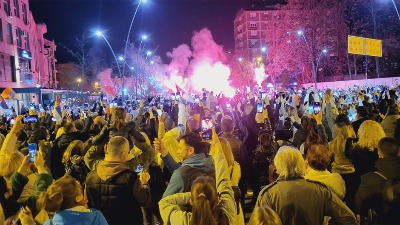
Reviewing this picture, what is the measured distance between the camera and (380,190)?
14.0 ft

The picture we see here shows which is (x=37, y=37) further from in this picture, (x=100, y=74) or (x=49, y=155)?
(x=49, y=155)

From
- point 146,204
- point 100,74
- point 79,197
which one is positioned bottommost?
point 146,204

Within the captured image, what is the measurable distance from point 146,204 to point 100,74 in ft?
239

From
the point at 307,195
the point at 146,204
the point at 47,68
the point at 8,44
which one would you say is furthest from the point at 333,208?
the point at 47,68

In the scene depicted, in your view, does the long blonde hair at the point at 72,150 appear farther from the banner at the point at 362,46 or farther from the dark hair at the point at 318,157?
the banner at the point at 362,46

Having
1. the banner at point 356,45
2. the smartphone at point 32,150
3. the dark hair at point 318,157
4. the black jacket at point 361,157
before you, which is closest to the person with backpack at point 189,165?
the dark hair at point 318,157

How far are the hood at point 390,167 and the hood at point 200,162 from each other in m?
1.75

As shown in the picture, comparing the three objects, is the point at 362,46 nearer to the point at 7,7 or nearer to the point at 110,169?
the point at 7,7

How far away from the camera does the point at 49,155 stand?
700cm

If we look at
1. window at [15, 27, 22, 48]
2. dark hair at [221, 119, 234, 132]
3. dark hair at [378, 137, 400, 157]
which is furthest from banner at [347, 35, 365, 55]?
window at [15, 27, 22, 48]

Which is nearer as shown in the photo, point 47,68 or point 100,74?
point 47,68

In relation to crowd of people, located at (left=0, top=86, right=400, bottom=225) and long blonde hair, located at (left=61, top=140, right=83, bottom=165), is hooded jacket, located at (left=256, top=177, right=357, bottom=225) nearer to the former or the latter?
crowd of people, located at (left=0, top=86, right=400, bottom=225)

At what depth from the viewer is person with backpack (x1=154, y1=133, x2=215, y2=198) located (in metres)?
4.00

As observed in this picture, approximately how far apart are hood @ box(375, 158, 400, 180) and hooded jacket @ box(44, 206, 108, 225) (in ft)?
9.39
